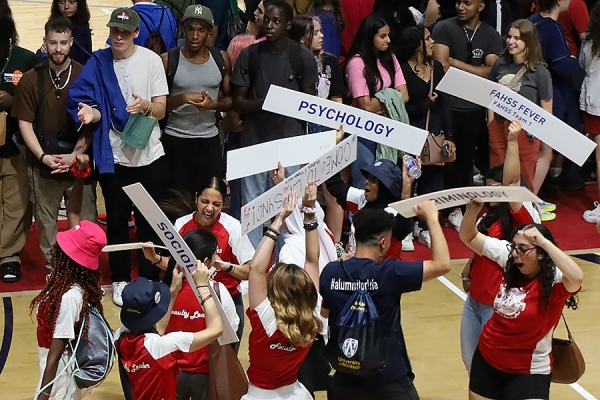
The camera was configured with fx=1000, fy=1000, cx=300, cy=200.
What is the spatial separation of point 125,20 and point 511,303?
3.76 m

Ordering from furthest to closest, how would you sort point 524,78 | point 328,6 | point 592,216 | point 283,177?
point 592,216 → point 328,6 → point 524,78 → point 283,177

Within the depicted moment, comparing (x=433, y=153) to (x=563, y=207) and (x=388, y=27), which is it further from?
(x=563, y=207)

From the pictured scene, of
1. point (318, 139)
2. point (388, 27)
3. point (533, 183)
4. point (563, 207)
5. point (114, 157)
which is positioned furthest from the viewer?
point (563, 207)

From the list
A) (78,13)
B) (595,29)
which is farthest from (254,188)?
(595,29)

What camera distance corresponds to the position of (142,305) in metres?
4.71

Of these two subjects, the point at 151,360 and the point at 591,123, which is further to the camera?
the point at 591,123

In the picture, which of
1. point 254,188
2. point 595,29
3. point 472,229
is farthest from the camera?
point 595,29

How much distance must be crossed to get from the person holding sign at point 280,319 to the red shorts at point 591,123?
5052mm

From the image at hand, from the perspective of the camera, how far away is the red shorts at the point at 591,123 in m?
9.41

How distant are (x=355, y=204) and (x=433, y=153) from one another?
2328 millimetres

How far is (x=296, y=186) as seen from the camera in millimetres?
5246

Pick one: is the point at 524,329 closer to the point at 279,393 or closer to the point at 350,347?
the point at 350,347

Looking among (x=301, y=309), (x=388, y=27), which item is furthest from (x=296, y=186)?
(x=388, y=27)

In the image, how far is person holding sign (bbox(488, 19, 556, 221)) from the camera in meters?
8.50
